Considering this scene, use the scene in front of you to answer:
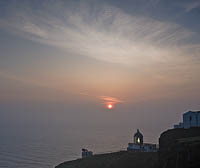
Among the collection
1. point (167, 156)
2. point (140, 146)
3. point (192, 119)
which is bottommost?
point (140, 146)

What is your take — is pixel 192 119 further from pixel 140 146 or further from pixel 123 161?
pixel 140 146

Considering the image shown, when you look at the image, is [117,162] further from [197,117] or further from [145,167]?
[197,117]

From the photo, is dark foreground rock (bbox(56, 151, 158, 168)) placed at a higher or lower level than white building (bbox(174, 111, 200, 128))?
lower

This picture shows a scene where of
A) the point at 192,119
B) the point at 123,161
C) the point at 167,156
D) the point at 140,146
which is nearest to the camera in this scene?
the point at 167,156

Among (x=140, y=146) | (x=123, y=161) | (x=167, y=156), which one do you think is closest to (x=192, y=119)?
(x=123, y=161)

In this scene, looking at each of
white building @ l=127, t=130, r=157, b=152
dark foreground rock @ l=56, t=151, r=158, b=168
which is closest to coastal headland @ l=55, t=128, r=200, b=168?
dark foreground rock @ l=56, t=151, r=158, b=168

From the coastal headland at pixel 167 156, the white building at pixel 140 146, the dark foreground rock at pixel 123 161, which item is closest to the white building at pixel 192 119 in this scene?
the coastal headland at pixel 167 156

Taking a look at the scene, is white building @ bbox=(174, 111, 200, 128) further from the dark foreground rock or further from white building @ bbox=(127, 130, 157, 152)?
white building @ bbox=(127, 130, 157, 152)

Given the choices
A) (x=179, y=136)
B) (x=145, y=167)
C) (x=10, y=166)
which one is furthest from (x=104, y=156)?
(x=10, y=166)

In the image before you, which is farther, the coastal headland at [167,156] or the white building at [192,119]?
the white building at [192,119]

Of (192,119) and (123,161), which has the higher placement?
(192,119)

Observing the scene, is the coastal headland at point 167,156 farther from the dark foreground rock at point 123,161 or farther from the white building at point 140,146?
the white building at point 140,146

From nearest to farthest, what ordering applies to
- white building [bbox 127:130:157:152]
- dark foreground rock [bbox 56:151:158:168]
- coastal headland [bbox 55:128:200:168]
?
coastal headland [bbox 55:128:200:168] → dark foreground rock [bbox 56:151:158:168] → white building [bbox 127:130:157:152]

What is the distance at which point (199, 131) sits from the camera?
120 ft
